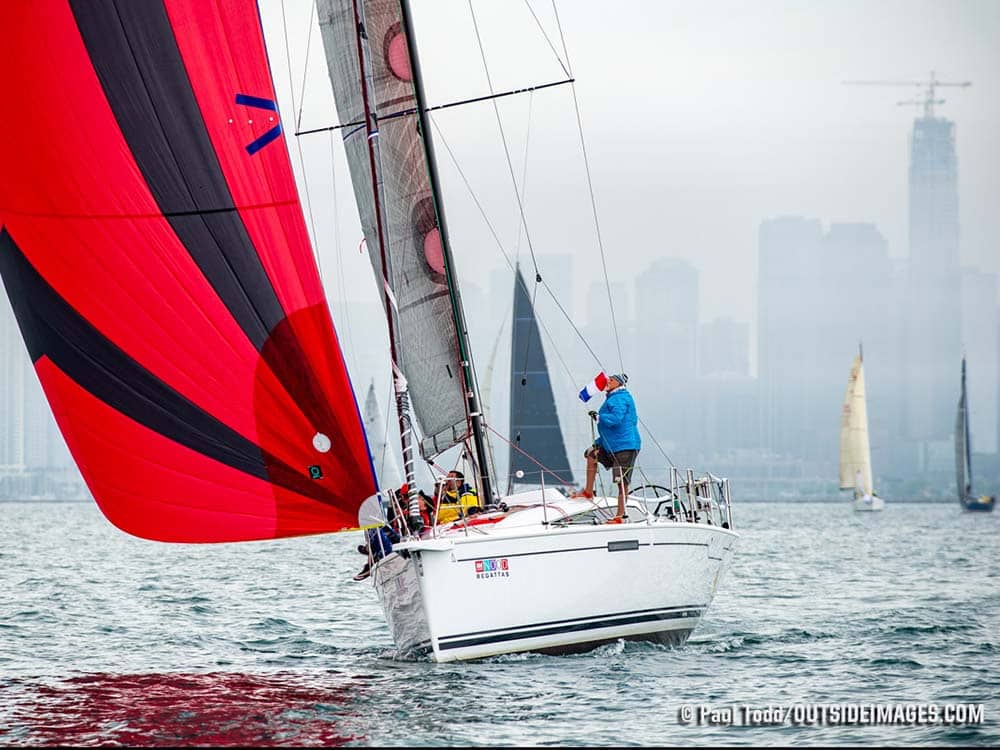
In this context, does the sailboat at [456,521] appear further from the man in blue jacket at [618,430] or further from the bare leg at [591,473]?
the man in blue jacket at [618,430]

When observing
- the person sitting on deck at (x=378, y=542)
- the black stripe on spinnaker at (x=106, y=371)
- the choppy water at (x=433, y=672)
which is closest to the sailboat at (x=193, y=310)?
the black stripe on spinnaker at (x=106, y=371)

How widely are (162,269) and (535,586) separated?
396 centimetres

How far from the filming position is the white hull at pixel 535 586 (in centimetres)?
1132

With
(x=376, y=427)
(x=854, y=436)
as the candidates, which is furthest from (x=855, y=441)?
(x=376, y=427)

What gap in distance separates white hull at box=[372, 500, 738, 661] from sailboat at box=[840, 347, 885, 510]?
190 ft

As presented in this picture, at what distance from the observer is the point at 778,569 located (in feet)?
92.8

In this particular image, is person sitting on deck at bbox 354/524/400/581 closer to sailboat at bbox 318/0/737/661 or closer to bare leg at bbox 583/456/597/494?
sailboat at bbox 318/0/737/661

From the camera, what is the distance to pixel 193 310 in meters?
11.0

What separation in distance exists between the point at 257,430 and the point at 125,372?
1129mm

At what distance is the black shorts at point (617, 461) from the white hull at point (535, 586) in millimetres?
585

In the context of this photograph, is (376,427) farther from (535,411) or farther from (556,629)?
(556,629)

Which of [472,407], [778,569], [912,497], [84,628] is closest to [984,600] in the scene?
[778,569]

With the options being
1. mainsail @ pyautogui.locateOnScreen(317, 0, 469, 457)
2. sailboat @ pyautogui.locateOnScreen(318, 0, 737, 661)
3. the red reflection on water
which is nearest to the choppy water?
the red reflection on water

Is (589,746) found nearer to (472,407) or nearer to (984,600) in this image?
→ (472,407)
